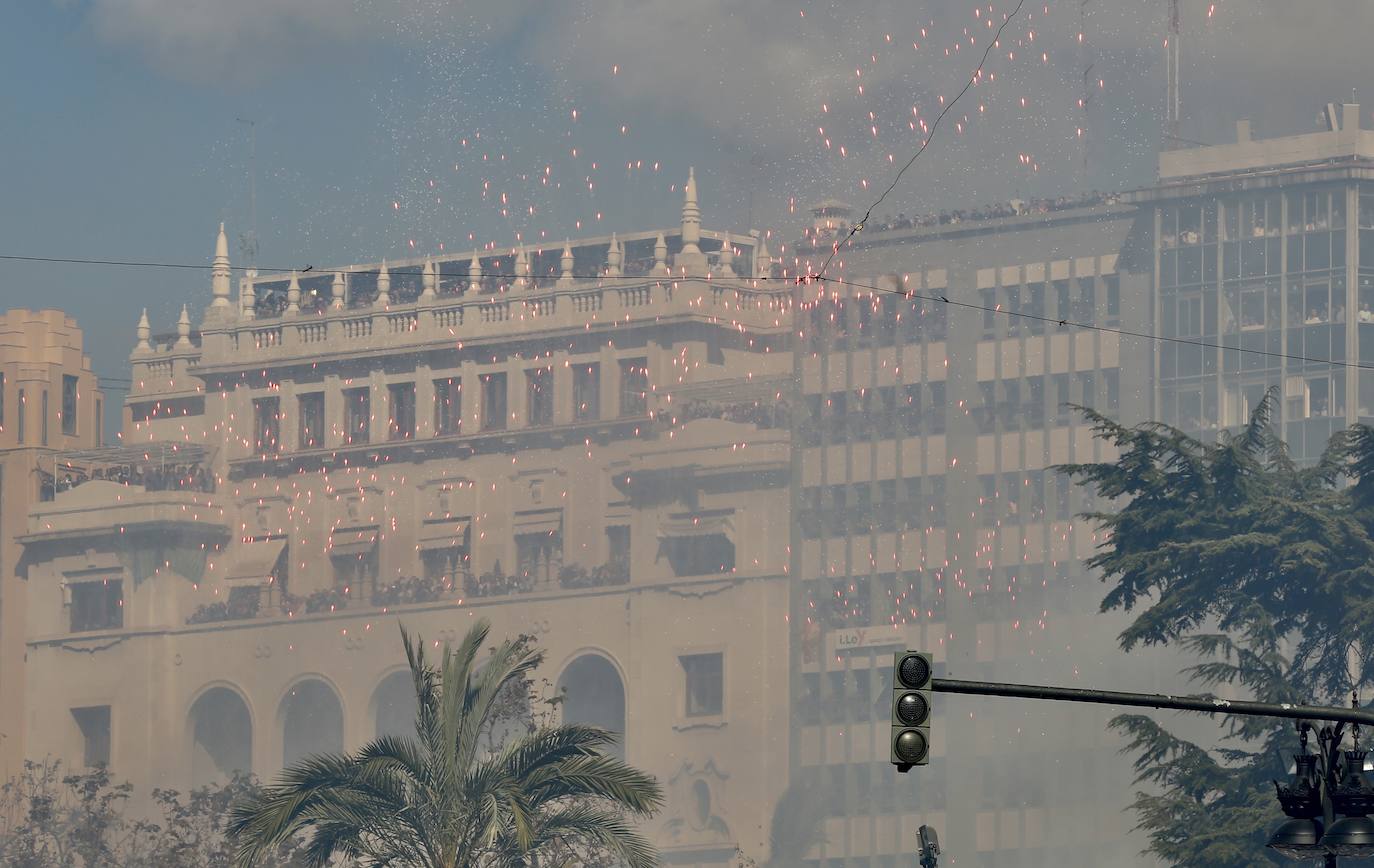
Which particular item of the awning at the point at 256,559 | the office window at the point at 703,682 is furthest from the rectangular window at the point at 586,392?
the awning at the point at 256,559

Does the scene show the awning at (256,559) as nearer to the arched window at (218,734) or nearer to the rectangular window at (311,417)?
the rectangular window at (311,417)

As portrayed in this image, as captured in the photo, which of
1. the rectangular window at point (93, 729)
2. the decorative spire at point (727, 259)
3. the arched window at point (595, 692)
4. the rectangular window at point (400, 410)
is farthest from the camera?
the rectangular window at point (400, 410)

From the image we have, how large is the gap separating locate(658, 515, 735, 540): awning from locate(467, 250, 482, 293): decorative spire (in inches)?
780

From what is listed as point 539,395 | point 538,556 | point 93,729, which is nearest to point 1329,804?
point 538,556

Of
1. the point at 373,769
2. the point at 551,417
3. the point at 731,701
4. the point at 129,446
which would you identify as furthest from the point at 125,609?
the point at 373,769

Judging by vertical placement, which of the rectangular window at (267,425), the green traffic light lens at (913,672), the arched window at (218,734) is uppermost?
the rectangular window at (267,425)

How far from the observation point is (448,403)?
17188cm

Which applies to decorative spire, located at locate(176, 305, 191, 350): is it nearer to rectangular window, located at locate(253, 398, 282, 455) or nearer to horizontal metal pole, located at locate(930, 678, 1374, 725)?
rectangular window, located at locate(253, 398, 282, 455)

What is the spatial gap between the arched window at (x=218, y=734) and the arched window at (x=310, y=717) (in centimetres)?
265

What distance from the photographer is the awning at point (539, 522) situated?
16425 cm

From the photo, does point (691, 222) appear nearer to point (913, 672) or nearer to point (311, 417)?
point (311, 417)

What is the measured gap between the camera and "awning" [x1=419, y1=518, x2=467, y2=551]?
168 meters

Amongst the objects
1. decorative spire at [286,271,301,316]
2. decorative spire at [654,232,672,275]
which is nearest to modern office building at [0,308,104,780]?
decorative spire at [286,271,301,316]

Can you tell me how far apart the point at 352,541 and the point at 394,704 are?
12707 mm
